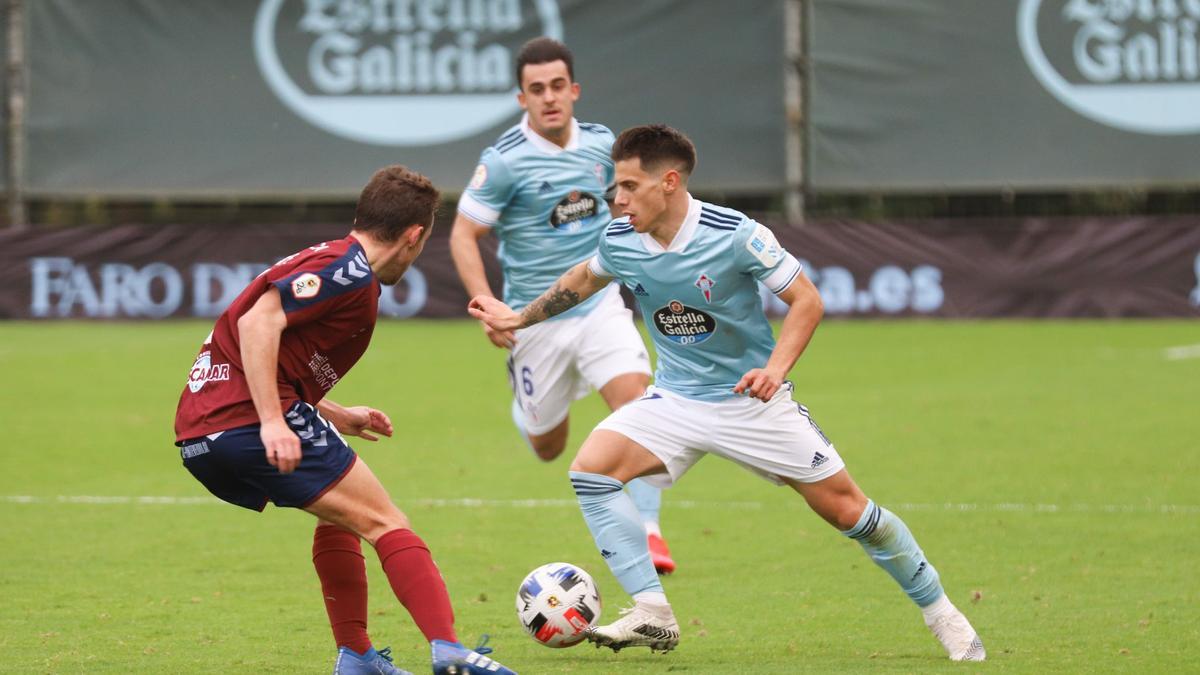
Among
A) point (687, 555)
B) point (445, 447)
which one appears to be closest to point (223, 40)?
point (445, 447)

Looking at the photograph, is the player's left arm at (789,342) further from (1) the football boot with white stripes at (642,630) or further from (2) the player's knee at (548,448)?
(2) the player's knee at (548,448)

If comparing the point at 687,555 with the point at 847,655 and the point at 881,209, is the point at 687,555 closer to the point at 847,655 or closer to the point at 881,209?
the point at 847,655

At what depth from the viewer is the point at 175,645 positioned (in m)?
6.24

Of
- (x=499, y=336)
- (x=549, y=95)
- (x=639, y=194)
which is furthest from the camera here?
(x=549, y=95)

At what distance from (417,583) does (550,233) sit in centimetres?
363

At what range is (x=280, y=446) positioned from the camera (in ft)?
16.7

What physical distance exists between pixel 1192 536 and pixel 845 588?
2187 mm

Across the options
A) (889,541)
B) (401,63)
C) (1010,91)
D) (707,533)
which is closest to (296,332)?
(889,541)

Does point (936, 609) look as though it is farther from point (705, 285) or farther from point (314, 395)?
point (314, 395)

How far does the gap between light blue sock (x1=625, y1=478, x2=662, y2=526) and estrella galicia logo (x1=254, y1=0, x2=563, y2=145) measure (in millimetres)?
14170

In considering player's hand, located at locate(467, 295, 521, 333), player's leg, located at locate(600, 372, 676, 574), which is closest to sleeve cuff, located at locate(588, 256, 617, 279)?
player's hand, located at locate(467, 295, 521, 333)

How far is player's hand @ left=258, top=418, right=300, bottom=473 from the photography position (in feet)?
16.6

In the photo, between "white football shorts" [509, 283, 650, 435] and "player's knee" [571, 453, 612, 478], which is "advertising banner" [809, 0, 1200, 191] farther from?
"player's knee" [571, 453, 612, 478]

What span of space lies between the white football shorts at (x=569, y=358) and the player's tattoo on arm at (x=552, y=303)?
6.00ft
